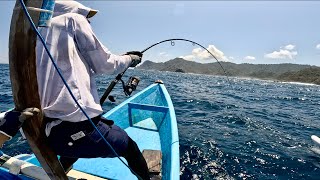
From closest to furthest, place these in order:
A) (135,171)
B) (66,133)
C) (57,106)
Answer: (57,106) → (66,133) → (135,171)

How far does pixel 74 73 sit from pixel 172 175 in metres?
2.22

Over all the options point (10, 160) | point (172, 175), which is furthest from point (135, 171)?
point (10, 160)

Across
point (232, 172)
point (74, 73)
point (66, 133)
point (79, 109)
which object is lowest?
point (232, 172)

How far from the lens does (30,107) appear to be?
1.75 m

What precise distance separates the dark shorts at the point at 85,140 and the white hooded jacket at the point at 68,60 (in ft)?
0.27

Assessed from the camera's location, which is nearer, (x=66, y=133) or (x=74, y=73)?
(x=74, y=73)

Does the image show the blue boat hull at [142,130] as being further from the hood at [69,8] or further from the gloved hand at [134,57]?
the hood at [69,8]

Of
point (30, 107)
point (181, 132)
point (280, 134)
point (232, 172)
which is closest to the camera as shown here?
point (30, 107)

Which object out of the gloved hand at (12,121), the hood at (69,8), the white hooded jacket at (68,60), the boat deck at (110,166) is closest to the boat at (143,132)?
the boat deck at (110,166)

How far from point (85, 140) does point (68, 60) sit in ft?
2.38

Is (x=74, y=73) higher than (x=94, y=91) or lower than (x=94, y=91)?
higher

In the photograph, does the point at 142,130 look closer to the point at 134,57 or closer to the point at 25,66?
the point at 134,57

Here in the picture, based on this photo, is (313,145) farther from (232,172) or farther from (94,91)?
(94,91)

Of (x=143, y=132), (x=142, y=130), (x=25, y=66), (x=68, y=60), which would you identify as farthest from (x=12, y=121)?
(x=142, y=130)
